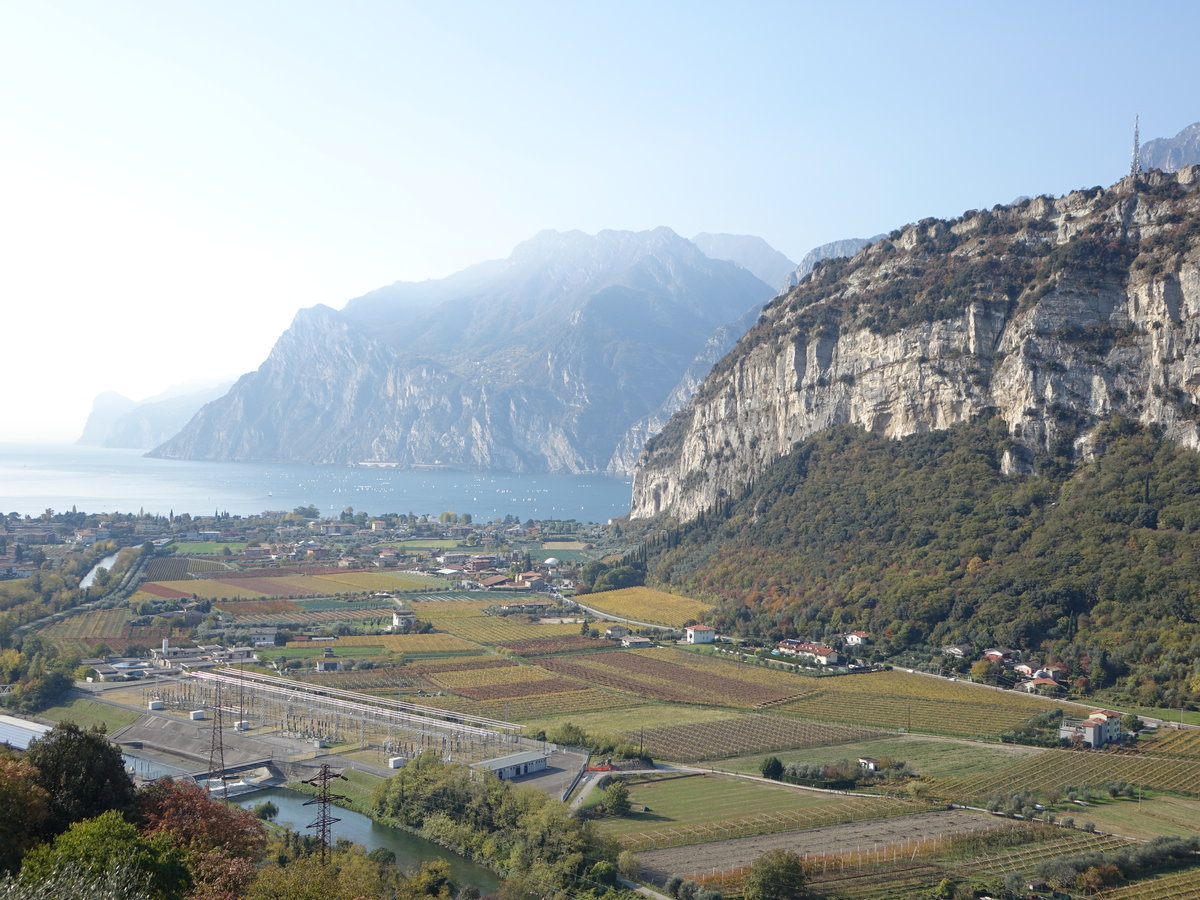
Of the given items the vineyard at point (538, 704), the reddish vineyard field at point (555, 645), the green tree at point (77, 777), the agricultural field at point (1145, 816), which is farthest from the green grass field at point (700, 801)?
the reddish vineyard field at point (555, 645)

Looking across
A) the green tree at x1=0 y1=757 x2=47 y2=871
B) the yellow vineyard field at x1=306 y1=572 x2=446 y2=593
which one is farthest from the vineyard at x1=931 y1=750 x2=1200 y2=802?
the yellow vineyard field at x1=306 y1=572 x2=446 y2=593

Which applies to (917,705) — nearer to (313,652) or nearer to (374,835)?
(374,835)

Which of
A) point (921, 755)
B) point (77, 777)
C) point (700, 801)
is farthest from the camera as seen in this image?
point (921, 755)

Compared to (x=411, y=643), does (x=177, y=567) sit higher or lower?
higher

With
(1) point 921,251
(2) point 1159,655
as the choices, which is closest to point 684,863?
(2) point 1159,655

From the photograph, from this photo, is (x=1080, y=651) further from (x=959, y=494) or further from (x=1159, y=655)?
(x=959, y=494)

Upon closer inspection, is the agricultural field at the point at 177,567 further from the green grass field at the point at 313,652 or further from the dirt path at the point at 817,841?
the dirt path at the point at 817,841

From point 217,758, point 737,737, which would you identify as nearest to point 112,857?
point 217,758
